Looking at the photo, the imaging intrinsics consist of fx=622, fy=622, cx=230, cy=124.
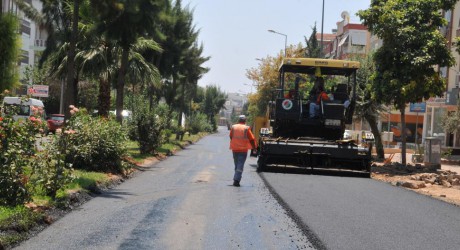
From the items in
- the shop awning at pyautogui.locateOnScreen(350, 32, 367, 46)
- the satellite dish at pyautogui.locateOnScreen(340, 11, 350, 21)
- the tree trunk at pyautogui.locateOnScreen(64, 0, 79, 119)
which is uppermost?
the satellite dish at pyautogui.locateOnScreen(340, 11, 350, 21)

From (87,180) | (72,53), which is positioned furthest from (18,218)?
(72,53)

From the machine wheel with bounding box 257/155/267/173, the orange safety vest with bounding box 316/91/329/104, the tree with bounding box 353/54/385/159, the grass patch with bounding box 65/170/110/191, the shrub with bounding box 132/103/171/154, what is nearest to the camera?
the grass patch with bounding box 65/170/110/191

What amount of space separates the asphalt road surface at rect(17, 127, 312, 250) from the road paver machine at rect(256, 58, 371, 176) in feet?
12.4

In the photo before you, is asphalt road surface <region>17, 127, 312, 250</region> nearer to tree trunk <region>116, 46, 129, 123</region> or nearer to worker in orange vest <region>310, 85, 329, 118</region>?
worker in orange vest <region>310, 85, 329, 118</region>

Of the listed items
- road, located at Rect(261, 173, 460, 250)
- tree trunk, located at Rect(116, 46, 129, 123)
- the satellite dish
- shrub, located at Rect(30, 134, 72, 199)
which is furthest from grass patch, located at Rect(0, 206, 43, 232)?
the satellite dish

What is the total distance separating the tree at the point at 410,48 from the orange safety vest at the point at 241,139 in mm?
9383

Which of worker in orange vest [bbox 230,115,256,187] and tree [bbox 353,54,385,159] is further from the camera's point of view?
tree [bbox 353,54,385,159]

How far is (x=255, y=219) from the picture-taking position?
954 centimetres

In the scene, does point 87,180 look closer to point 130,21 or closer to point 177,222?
point 177,222

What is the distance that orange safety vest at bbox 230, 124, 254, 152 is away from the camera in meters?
14.8

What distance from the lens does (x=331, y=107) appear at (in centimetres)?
1820

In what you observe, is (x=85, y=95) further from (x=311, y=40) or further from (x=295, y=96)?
(x=295, y=96)

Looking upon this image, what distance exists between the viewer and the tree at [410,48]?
22312 millimetres

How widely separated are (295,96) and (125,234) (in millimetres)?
11491
